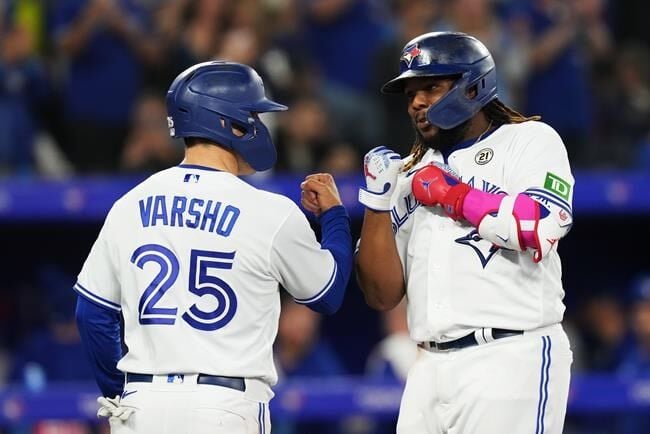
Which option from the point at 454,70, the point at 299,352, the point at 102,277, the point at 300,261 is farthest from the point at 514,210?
the point at 299,352

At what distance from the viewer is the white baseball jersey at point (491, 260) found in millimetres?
4391

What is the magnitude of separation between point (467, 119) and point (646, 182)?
3.71 m

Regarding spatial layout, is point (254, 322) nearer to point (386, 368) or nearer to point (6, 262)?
point (386, 368)

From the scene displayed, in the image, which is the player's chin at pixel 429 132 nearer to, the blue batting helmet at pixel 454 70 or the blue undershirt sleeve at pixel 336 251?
the blue batting helmet at pixel 454 70

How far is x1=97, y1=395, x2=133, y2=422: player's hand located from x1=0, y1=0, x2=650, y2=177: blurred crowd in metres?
3.75

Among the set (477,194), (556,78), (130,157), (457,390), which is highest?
(556,78)

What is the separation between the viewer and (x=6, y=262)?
940 centimetres

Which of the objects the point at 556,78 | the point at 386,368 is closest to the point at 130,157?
the point at 386,368

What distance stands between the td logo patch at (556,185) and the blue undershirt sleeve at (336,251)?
696mm

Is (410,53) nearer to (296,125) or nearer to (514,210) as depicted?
(514,210)

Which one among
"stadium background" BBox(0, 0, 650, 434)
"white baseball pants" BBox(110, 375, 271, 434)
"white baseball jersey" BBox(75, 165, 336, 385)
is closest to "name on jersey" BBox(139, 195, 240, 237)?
"white baseball jersey" BBox(75, 165, 336, 385)

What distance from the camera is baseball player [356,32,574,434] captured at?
171 inches

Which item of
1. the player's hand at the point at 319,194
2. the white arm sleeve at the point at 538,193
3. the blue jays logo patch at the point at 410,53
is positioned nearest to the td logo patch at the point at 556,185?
the white arm sleeve at the point at 538,193

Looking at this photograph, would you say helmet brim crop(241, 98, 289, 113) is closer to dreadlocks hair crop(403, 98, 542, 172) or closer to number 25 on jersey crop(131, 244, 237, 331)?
number 25 on jersey crop(131, 244, 237, 331)
